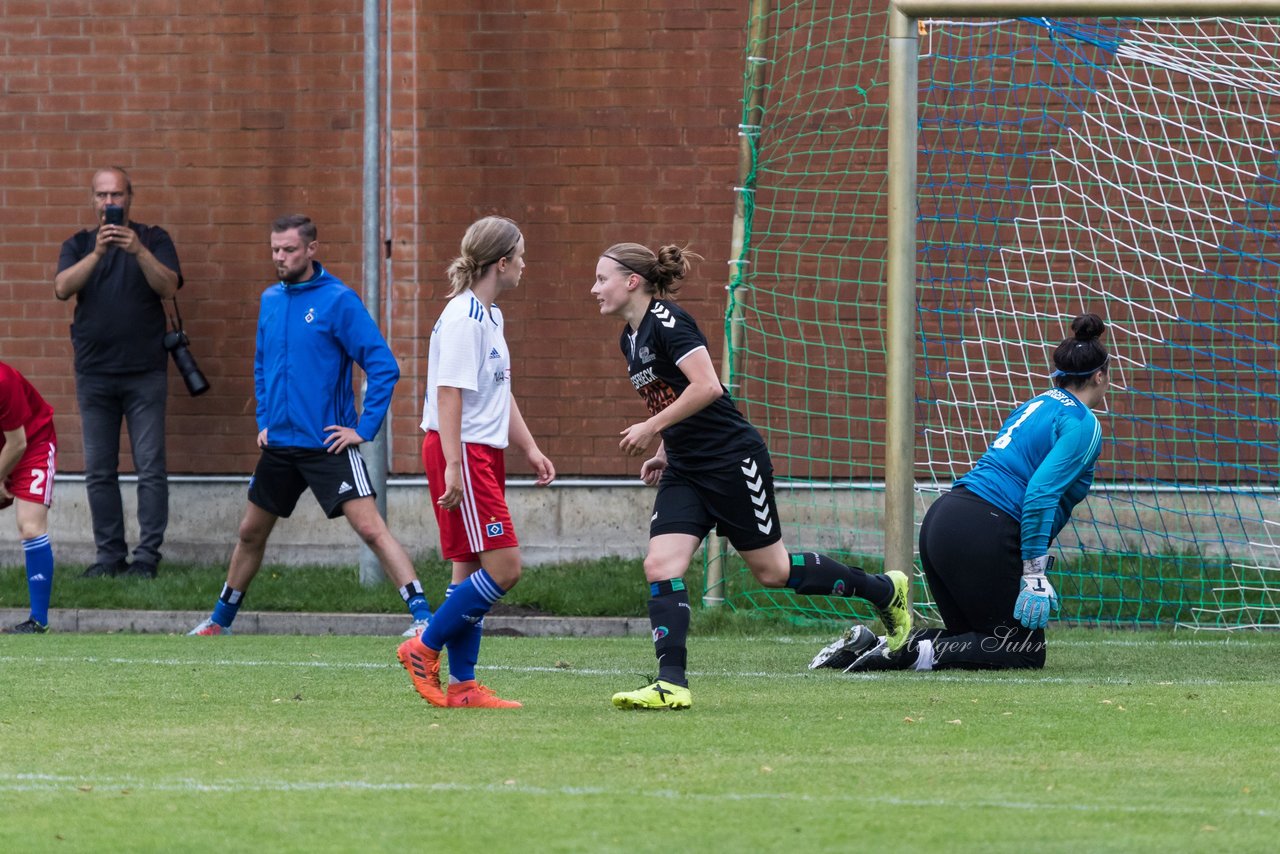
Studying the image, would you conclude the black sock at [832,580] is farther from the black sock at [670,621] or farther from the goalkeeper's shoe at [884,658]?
the black sock at [670,621]

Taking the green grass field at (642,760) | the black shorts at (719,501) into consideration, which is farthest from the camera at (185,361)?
the black shorts at (719,501)

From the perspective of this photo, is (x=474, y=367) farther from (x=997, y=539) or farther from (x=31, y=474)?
(x=31, y=474)

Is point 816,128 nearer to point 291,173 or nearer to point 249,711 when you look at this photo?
point 291,173

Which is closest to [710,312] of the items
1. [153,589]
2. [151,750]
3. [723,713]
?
[153,589]

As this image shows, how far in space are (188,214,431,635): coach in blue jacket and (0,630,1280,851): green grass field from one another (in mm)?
1549

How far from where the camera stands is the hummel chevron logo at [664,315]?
673cm

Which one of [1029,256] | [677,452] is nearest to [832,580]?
[677,452]

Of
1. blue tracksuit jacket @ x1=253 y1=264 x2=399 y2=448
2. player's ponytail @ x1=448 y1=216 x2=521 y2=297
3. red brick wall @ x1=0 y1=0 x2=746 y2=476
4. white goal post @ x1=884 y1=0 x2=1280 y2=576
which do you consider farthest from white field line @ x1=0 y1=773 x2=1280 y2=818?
red brick wall @ x1=0 y1=0 x2=746 y2=476

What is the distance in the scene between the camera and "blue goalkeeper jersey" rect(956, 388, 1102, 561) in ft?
24.8

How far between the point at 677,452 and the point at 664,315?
1.77 ft

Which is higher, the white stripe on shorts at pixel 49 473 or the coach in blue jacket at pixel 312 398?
the coach in blue jacket at pixel 312 398

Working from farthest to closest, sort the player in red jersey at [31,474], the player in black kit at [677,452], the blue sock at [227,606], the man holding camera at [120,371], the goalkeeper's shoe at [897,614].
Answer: the man holding camera at [120,371]
the blue sock at [227,606]
the player in red jersey at [31,474]
the goalkeeper's shoe at [897,614]
the player in black kit at [677,452]

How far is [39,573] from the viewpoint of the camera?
1038 centimetres

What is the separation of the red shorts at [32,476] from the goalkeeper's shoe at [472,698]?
4.34 metres
